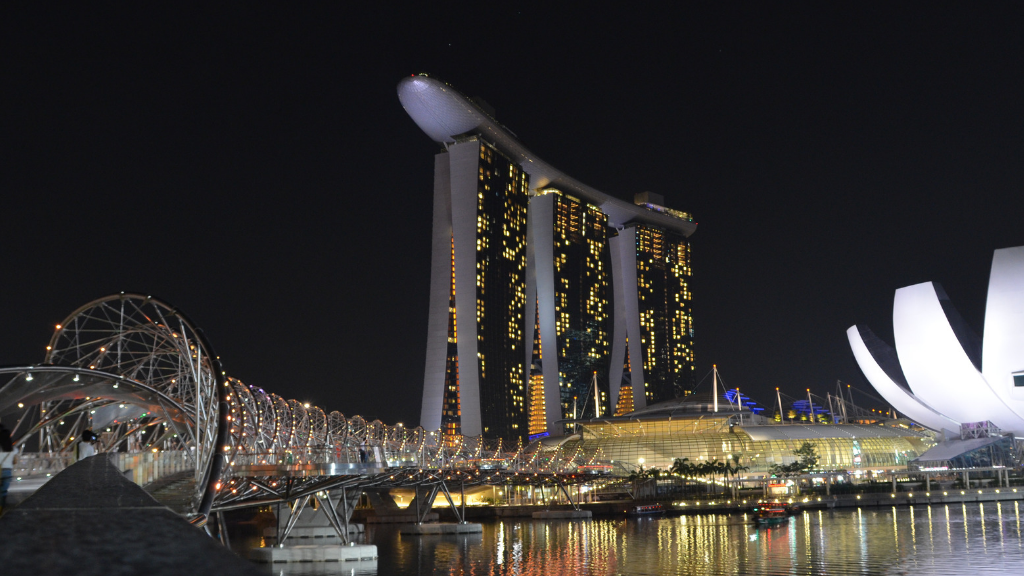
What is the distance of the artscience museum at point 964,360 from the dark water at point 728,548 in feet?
75.0

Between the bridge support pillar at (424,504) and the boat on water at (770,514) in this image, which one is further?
the bridge support pillar at (424,504)

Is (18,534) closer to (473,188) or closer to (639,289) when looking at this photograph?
(473,188)

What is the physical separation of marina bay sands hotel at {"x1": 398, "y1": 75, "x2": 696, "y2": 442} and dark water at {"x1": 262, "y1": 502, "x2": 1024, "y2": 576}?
49504 mm

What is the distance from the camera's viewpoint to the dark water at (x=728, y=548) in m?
28.8

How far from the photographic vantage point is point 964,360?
252 ft

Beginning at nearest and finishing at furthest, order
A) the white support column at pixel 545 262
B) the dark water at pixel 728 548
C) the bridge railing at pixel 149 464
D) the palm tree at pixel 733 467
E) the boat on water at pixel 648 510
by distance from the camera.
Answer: the bridge railing at pixel 149 464
the dark water at pixel 728 548
the boat on water at pixel 648 510
the palm tree at pixel 733 467
the white support column at pixel 545 262

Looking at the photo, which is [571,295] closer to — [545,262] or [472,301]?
[545,262]

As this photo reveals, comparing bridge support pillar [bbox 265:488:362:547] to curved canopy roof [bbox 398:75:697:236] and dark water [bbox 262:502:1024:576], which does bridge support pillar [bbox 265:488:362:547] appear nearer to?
dark water [bbox 262:502:1024:576]

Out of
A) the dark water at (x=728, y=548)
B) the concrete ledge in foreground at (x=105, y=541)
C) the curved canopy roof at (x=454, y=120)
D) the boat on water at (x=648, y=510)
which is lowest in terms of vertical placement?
the boat on water at (x=648, y=510)

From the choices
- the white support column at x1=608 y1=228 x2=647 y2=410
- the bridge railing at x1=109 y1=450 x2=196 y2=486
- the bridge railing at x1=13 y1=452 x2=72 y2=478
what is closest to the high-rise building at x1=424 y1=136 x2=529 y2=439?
the white support column at x1=608 y1=228 x2=647 y2=410

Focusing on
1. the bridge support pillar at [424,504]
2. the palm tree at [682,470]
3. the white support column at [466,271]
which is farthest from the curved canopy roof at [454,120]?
the bridge support pillar at [424,504]

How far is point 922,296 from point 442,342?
163 ft

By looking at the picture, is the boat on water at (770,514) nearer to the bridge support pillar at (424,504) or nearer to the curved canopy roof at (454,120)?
the bridge support pillar at (424,504)

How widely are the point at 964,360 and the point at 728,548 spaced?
50936 millimetres
